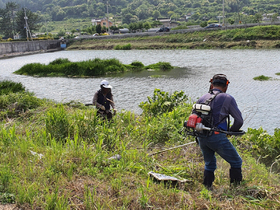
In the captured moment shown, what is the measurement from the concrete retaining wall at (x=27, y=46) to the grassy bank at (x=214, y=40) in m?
16.5

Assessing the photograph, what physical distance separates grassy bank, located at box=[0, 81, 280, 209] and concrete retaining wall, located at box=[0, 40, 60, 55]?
6849 centimetres

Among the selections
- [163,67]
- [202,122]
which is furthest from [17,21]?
[202,122]

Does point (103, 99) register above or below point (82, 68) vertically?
above

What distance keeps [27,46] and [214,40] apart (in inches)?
1909

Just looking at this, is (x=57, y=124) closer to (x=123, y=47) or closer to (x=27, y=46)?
(x=123, y=47)

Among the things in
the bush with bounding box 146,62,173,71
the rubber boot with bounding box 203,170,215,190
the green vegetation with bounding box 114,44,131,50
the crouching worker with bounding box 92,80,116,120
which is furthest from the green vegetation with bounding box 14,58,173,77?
the green vegetation with bounding box 114,44,131,50

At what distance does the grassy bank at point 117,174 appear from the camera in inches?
175

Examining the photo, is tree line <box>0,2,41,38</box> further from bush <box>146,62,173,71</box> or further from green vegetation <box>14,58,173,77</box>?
bush <box>146,62,173,71</box>

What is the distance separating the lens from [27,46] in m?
77.0

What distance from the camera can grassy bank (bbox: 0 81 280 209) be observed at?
175 inches

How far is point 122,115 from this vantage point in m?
9.36

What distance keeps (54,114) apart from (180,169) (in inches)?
144

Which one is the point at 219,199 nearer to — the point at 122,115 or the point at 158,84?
the point at 122,115

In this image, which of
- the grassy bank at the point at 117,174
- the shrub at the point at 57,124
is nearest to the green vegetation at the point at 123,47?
the grassy bank at the point at 117,174
